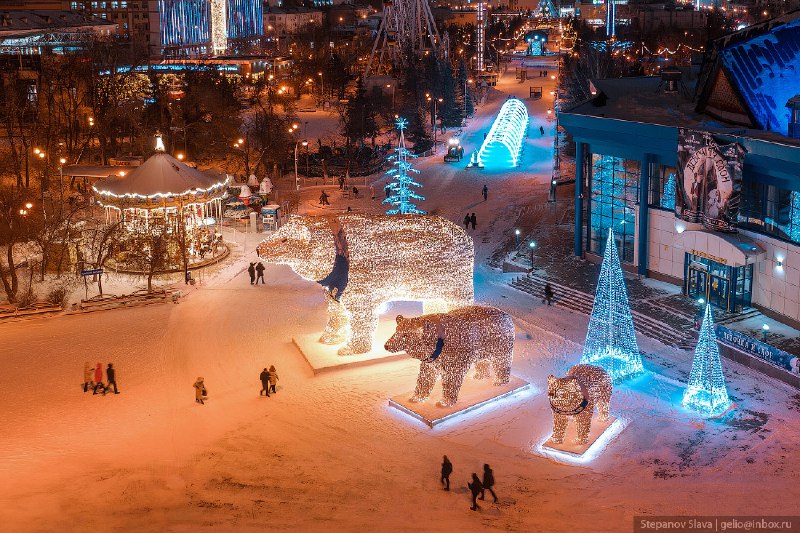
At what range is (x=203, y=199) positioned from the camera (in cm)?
4194

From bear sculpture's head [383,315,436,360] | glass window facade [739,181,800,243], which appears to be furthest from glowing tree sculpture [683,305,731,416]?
glass window facade [739,181,800,243]

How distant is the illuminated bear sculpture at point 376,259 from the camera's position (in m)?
28.3

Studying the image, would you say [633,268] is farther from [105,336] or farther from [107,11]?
[107,11]

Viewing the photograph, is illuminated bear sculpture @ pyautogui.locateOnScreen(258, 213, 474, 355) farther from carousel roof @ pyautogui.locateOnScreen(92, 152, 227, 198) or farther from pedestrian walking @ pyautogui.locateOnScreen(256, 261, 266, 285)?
carousel roof @ pyautogui.locateOnScreen(92, 152, 227, 198)

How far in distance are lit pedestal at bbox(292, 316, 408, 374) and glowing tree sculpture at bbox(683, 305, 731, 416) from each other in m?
8.47

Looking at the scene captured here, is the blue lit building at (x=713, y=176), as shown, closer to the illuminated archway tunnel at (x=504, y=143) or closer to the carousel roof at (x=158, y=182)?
the carousel roof at (x=158, y=182)

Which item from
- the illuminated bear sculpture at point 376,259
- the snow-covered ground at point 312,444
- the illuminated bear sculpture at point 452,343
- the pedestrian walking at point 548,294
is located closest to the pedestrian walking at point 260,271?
the snow-covered ground at point 312,444

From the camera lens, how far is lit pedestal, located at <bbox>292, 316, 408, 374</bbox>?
1136 inches

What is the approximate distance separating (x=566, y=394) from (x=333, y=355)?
856cm

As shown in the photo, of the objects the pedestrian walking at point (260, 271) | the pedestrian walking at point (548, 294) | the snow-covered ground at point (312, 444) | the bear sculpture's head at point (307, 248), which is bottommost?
the snow-covered ground at point (312, 444)

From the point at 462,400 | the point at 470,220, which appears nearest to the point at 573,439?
the point at 462,400

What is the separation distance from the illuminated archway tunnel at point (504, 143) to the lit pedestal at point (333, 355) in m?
32.3

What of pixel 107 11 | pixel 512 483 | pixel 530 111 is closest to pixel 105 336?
pixel 512 483

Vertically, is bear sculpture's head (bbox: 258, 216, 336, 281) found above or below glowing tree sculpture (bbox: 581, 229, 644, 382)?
above
